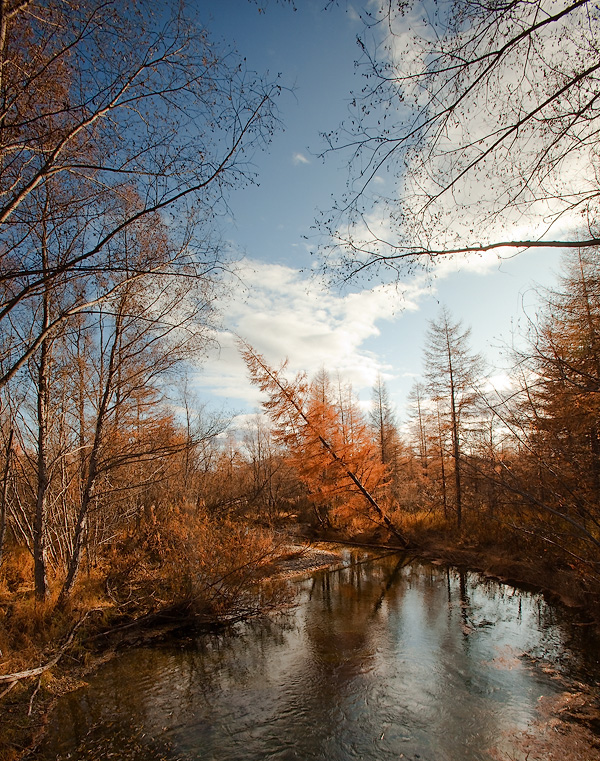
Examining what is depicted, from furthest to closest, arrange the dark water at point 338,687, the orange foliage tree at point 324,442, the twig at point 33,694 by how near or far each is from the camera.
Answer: the orange foliage tree at point 324,442
the twig at point 33,694
the dark water at point 338,687

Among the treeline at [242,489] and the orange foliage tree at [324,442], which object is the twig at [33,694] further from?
the orange foliage tree at [324,442]

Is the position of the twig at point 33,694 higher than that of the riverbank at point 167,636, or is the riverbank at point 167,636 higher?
the twig at point 33,694

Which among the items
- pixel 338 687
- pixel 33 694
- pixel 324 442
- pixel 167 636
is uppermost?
pixel 324 442

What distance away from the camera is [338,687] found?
20.0 feet

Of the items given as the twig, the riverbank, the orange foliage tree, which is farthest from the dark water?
the orange foliage tree

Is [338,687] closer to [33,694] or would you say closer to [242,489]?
[33,694]

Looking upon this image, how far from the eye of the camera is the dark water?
191 inches

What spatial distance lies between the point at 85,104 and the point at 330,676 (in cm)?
786

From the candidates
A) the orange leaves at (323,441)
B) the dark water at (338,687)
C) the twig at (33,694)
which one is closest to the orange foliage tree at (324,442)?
the orange leaves at (323,441)

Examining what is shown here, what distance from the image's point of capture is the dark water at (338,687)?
4.86 m

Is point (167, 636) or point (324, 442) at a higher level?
point (324, 442)

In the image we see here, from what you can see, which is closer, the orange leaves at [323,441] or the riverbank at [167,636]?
the riverbank at [167,636]

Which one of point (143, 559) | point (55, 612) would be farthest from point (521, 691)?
point (143, 559)

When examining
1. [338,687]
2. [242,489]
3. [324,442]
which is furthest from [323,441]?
[338,687]
